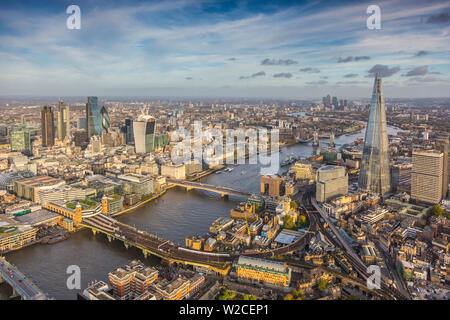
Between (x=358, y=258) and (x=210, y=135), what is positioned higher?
(x=210, y=135)

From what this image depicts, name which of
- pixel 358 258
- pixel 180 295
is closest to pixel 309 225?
pixel 358 258

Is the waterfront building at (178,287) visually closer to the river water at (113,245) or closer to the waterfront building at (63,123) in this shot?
the river water at (113,245)

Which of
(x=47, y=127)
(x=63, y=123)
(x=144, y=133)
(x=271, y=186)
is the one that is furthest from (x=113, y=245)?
(x=63, y=123)

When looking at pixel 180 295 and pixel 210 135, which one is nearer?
pixel 180 295

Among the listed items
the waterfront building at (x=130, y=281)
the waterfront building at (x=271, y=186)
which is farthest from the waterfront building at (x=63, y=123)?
the waterfront building at (x=130, y=281)

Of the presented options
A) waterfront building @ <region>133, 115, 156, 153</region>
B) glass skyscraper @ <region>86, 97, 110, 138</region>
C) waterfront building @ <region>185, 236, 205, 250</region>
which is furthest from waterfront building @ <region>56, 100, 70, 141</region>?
→ waterfront building @ <region>185, 236, 205, 250</region>
